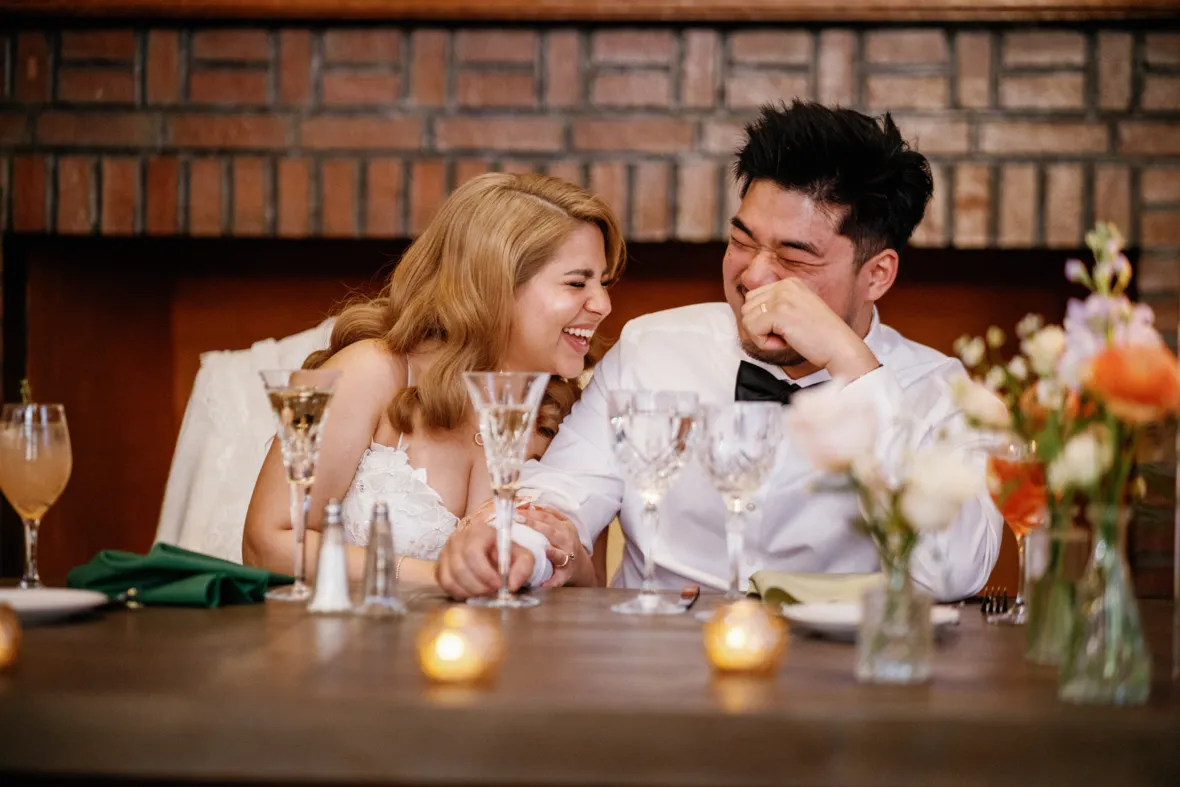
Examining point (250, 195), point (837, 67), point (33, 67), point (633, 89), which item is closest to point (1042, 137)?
point (837, 67)

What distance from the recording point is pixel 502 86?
243 centimetres

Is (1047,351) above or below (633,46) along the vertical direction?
below

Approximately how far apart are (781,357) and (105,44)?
1.49 metres

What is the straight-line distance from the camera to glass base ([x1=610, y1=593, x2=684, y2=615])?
1.29 meters

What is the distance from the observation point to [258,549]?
1872mm

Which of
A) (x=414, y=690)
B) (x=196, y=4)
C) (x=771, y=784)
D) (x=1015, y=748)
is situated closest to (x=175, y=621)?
(x=414, y=690)

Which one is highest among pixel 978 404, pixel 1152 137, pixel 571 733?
pixel 1152 137

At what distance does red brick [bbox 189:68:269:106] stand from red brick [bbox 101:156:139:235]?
20cm

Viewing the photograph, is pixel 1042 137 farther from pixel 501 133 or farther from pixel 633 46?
pixel 501 133

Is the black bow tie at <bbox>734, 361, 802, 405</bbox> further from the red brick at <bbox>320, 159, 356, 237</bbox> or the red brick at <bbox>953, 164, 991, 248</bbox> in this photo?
the red brick at <bbox>320, 159, 356, 237</bbox>

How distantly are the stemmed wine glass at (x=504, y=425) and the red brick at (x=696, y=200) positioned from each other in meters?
1.19

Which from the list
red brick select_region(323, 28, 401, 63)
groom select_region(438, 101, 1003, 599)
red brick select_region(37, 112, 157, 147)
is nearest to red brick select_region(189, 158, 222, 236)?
red brick select_region(37, 112, 157, 147)

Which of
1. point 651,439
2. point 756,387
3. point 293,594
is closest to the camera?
point 651,439

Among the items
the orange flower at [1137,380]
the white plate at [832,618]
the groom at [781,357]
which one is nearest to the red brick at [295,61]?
the groom at [781,357]
